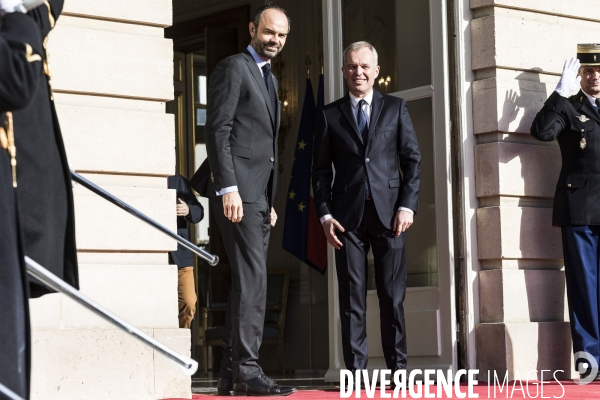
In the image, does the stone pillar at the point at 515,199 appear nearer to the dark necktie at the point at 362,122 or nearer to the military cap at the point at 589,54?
the military cap at the point at 589,54

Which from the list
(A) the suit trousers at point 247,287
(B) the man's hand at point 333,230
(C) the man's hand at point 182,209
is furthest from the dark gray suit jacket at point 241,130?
(C) the man's hand at point 182,209

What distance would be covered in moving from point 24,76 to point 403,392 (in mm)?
3447

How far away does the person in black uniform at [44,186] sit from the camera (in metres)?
3.01

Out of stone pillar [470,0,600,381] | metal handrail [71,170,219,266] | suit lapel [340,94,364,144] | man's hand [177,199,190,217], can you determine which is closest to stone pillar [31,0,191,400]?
suit lapel [340,94,364,144]

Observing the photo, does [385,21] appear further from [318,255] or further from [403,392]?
[403,392]

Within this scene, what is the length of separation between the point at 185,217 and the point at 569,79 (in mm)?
2892

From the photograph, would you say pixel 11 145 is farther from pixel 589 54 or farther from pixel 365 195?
pixel 589 54

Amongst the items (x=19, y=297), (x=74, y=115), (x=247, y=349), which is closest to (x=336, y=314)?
(x=247, y=349)

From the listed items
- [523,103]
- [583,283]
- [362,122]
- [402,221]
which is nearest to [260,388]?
[402,221]

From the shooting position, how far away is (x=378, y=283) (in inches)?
249

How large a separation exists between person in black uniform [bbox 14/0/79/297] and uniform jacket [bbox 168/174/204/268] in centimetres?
470

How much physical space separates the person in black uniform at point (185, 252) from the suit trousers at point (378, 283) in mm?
1879

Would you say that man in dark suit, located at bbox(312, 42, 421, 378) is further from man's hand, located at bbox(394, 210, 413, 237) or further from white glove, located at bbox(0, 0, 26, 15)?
white glove, located at bbox(0, 0, 26, 15)

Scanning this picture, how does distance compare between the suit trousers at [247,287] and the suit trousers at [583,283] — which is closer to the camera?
the suit trousers at [247,287]
